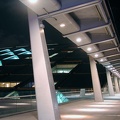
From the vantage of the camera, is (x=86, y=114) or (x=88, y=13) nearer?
(x=88, y=13)

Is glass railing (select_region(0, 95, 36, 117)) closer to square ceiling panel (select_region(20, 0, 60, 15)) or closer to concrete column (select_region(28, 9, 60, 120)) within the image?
concrete column (select_region(28, 9, 60, 120))

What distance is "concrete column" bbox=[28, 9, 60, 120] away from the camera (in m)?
7.20

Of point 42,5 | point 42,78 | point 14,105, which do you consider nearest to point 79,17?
point 42,5

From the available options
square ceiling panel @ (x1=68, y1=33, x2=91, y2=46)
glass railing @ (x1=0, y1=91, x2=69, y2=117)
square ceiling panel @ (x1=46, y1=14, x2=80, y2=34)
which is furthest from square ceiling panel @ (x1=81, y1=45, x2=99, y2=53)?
glass railing @ (x1=0, y1=91, x2=69, y2=117)

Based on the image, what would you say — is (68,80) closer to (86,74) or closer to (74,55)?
(86,74)

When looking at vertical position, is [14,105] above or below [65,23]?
below

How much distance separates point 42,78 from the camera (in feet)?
24.2

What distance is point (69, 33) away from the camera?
10.5m

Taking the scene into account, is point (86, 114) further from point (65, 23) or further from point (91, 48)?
point (91, 48)

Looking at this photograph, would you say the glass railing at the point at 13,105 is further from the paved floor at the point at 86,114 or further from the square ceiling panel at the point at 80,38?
the square ceiling panel at the point at 80,38

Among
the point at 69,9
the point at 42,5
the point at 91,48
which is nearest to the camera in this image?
the point at 42,5

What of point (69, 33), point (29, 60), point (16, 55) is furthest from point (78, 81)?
point (69, 33)

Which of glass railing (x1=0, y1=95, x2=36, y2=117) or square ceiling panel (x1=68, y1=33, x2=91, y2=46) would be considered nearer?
glass railing (x1=0, y1=95, x2=36, y2=117)

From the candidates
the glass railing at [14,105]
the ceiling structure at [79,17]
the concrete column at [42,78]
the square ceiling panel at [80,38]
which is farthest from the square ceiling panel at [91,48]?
the concrete column at [42,78]
